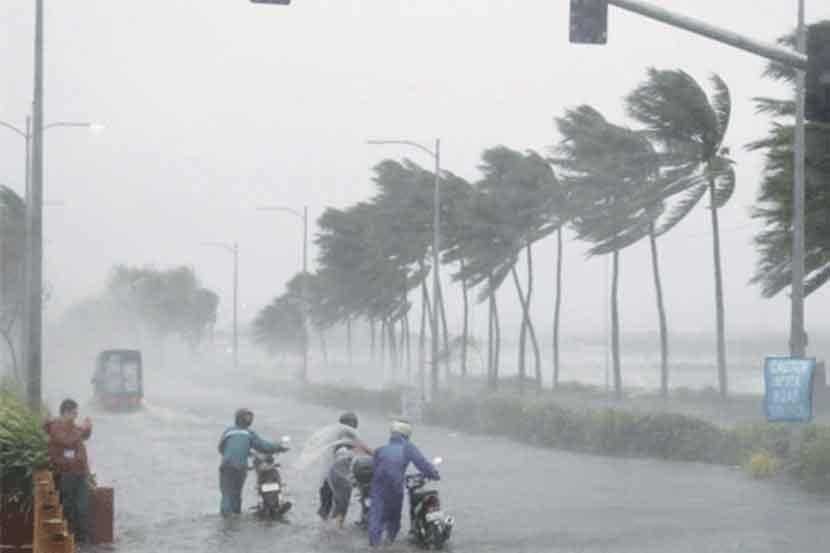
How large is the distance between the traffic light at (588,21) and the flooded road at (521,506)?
6.25 m

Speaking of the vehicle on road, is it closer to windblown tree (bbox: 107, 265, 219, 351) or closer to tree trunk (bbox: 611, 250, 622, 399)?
tree trunk (bbox: 611, 250, 622, 399)

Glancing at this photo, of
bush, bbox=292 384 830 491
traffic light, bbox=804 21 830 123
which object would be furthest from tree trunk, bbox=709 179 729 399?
traffic light, bbox=804 21 830 123

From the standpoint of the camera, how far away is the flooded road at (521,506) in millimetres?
18016

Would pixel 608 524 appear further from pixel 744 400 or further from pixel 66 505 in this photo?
pixel 744 400

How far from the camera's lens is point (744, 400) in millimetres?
53969

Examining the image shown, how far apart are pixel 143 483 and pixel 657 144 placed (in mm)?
21302

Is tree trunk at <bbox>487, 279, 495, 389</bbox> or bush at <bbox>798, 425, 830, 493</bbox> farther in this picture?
tree trunk at <bbox>487, 279, 495, 389</bbox>

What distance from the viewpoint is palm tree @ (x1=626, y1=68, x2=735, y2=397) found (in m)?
42.0

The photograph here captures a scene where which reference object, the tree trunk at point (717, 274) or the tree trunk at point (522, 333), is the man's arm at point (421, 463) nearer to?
the tree trunk at point (717, 274)

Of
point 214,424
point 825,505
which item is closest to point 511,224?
point 214,424

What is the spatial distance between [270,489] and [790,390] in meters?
9.46

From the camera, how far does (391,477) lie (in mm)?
17438

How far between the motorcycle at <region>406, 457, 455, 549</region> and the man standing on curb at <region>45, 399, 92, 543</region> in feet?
11.8

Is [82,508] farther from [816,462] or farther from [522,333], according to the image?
[522,333]
